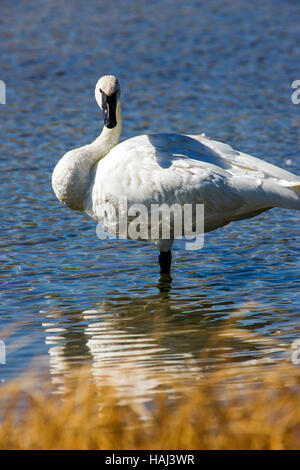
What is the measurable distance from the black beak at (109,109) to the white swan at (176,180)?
40 cm

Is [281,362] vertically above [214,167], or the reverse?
[214,167]

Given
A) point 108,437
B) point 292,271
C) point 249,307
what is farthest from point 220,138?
point 108,437

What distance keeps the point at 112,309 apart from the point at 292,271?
1.71 m

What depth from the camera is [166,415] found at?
14.7ft

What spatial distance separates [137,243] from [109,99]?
156 centimetres

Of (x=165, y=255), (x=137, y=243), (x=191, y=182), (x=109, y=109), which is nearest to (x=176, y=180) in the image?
(x=191, y=182)

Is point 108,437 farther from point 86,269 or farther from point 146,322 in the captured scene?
point 86,269

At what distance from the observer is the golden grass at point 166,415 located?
4.03 m

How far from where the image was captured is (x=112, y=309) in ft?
22.4

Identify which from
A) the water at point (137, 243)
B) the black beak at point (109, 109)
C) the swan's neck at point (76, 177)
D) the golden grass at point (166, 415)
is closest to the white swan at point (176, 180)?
the swan's neck at point (76, 177)

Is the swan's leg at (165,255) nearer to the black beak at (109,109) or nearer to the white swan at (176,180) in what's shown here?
the white swan at (176,180)

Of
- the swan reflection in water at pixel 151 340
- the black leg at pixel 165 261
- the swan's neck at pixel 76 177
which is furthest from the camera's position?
A: the black leg at pixel 165 261

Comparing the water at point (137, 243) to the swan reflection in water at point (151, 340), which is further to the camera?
the water at point (137, 243)

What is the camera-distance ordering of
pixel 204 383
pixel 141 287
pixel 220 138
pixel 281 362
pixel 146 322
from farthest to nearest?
1. pixel 220 138
2. pixel 141 287
3. pixel 146 322
4. pixel 281 362
5. pixel 204 383
